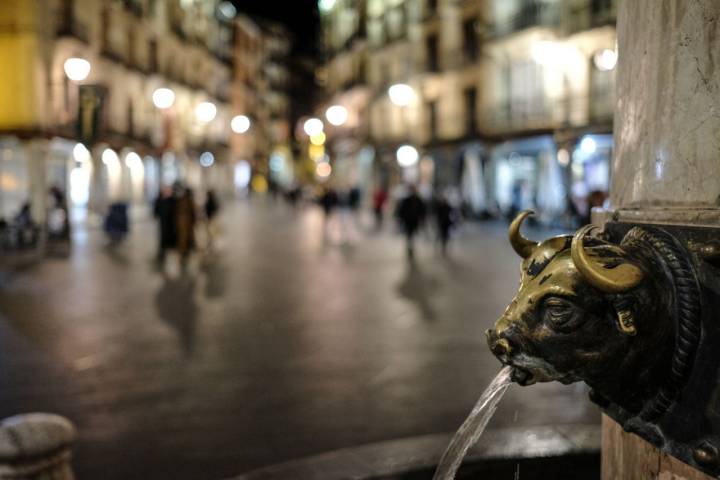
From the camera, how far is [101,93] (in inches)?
643

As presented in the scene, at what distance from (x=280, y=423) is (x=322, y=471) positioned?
2.27 meters

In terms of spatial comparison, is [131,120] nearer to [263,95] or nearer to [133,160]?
[133,160]

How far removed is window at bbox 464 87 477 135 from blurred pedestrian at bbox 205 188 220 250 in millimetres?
20727

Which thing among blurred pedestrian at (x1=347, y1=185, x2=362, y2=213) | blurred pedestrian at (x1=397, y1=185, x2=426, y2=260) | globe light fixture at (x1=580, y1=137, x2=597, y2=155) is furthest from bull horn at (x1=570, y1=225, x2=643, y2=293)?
blurred pedestrian at (x1=347, y1=185, x2=362, y2=213)

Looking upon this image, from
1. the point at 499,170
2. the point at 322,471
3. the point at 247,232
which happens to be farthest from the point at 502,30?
the point at 322,471

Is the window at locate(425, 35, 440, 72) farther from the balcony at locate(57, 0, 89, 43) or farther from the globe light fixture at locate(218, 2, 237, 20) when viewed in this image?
the globe light fixture at locate(218, 2, 237, 20)

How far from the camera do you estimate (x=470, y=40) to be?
37.8m

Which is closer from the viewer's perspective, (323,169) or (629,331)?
(629,331)

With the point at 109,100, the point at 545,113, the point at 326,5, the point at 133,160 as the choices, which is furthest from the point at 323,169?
the point at 545,113

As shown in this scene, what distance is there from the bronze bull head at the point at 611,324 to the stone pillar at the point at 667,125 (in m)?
0.13

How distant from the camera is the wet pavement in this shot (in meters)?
4.99

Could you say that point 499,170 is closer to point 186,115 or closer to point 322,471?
point 186,115

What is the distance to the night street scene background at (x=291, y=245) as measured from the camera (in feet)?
17.3

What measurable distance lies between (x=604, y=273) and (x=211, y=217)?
694 inches
